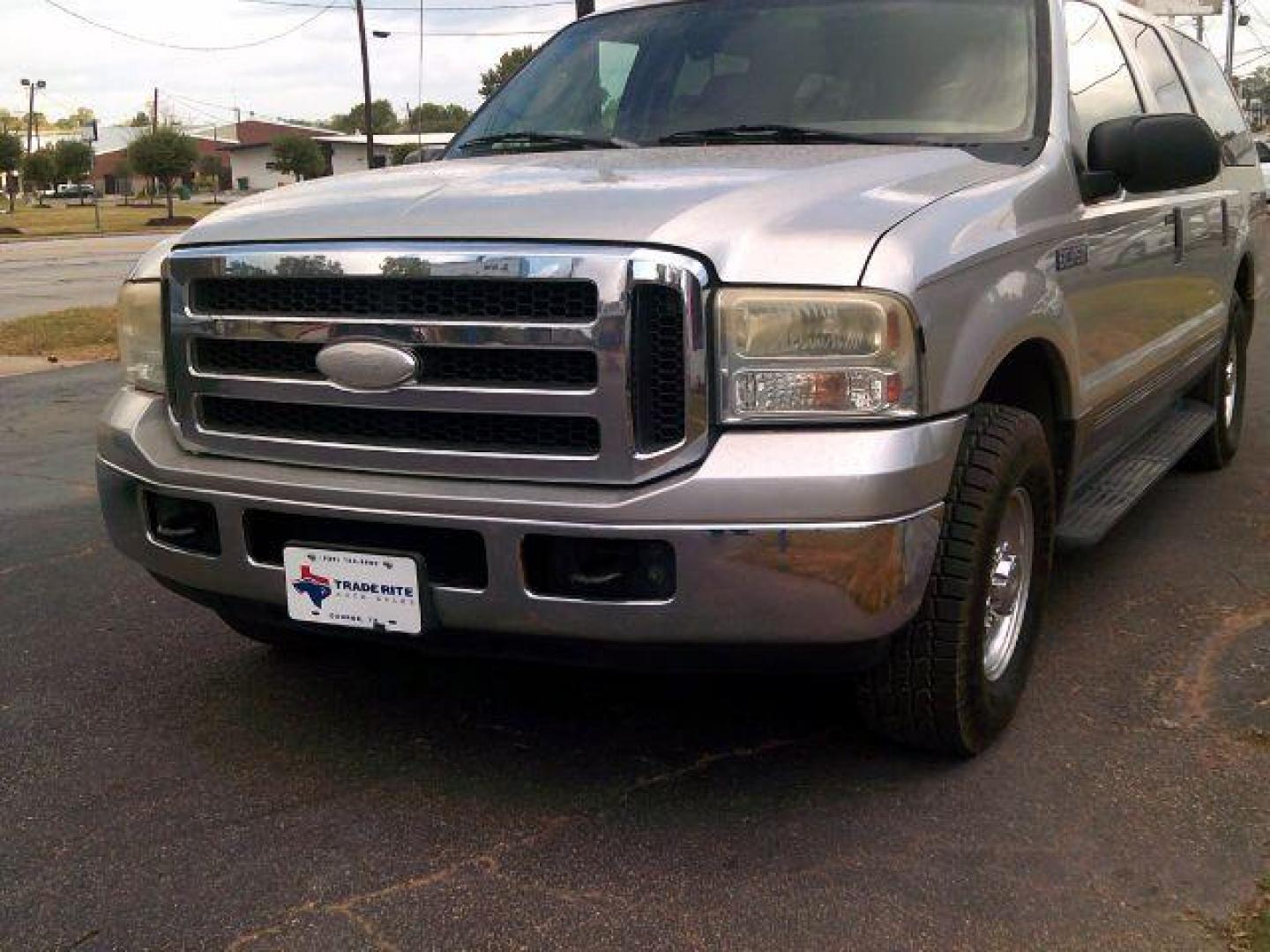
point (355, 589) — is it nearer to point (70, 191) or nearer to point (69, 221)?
point (69, 221)

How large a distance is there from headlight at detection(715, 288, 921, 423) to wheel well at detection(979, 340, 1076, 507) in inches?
25.0

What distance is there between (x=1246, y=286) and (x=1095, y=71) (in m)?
2.66

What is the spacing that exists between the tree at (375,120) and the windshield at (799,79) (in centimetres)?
11273

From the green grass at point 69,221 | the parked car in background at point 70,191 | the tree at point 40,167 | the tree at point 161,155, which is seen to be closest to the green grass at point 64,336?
the green grass at point 69,221

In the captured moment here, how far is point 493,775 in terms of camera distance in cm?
315

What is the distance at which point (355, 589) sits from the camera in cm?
285

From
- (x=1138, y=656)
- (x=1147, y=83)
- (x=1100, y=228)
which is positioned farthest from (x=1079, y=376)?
(x=1147, y=83)

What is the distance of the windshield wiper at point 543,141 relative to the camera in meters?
3.89

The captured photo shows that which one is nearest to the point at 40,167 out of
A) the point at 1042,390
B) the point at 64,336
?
the point at 64,336

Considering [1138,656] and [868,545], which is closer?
[868,545]

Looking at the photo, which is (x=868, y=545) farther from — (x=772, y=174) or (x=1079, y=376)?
(x=1079, y=376)

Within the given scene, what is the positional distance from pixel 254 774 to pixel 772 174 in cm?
186

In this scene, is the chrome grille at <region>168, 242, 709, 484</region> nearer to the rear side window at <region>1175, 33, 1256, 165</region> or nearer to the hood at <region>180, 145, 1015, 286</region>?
the hood at <region>180, 145, 1015, 286</region>

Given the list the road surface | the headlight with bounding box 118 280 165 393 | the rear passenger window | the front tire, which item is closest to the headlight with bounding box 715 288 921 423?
the front tire
